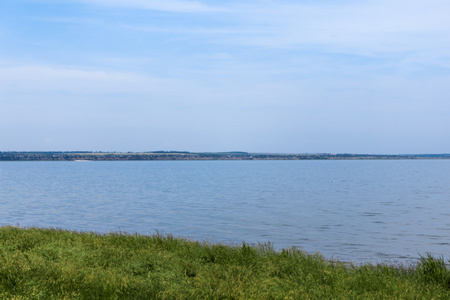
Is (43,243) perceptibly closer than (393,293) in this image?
No

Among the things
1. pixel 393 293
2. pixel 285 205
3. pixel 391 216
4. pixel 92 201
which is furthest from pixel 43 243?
pixel 92 201

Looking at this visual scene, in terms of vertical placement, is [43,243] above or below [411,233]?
above

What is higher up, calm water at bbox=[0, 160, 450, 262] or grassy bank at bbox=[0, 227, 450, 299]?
grassy bank at bbox=[0, 227, 450, 299]

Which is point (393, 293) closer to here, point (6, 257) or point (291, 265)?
point (291, 265)

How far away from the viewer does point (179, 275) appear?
11328 millimetres

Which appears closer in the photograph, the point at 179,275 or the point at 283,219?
the point at 179,275

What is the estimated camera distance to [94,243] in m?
14.8

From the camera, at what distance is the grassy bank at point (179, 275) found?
934 cm

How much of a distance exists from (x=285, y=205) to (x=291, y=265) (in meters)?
32.2

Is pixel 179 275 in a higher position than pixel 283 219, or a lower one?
higher

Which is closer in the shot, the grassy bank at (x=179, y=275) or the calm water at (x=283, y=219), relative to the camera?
the grassy bank at (x=179, y=275)

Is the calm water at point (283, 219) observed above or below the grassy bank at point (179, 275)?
below

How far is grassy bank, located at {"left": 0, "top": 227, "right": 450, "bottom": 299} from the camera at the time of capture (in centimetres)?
934

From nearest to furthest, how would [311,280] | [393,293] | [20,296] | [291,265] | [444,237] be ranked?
[20,296] < [393,293] < [311,280] < [291,265] < [444,237]
